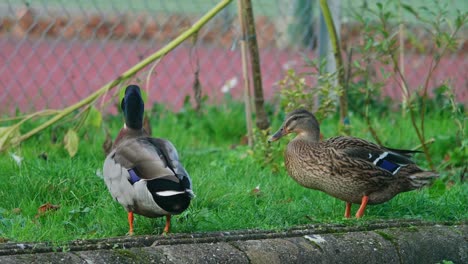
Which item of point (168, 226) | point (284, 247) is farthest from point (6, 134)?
point (284, 247)

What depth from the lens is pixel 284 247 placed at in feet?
13.6

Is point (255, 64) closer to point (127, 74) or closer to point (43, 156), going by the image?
point (127, 74)

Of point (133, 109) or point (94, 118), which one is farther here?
point (94, 118)

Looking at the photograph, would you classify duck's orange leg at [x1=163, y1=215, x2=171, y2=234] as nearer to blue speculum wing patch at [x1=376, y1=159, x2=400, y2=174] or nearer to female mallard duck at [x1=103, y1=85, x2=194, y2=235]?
female mallard duck at [x1=103, y1=85, x2=194, y2=235]

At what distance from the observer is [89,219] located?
5066 mm

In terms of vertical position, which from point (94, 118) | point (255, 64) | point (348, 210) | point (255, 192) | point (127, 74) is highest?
point (127, 74)

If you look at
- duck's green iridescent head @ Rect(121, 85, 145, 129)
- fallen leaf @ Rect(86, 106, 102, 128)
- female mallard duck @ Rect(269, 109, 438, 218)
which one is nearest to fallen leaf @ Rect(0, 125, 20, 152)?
fallen leaf @ Rect(86, 106, 102, 128)

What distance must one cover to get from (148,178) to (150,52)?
9.35 meters

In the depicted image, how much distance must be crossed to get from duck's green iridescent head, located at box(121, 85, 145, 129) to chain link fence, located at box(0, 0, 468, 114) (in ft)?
4.84

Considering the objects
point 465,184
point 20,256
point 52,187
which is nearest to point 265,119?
point 465,184

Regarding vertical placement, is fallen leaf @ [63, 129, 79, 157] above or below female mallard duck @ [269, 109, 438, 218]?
above

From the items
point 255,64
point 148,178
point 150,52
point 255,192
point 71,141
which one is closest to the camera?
point 148,178

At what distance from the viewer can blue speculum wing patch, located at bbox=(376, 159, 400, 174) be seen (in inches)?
220

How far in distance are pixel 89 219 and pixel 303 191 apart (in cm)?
158
